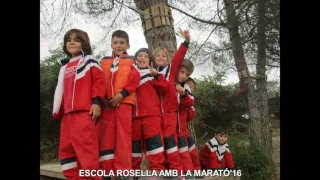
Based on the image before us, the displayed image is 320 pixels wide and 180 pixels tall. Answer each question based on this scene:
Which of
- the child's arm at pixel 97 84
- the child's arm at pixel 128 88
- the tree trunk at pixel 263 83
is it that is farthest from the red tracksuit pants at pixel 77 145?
the tree trunk at pixel 263 83

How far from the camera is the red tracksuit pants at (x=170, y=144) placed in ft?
11.7

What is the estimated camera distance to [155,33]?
12.1 ft

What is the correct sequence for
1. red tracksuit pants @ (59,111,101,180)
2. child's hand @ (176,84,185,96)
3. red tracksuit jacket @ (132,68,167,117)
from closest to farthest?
red tracksuit pants @ (59,111,101,180), red tracksuit jacket @ (132,68,167,117), child's hand @ (176,84,185,96)

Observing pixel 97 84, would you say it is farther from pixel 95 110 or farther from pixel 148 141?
pixel 148 141

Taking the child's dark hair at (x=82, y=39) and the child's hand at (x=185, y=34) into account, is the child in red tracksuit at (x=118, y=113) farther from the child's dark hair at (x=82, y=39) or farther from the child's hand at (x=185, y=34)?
the child's hand at (x=185, y=34)

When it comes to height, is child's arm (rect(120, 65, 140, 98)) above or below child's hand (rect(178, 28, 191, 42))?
below

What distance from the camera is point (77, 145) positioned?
3.42 meters

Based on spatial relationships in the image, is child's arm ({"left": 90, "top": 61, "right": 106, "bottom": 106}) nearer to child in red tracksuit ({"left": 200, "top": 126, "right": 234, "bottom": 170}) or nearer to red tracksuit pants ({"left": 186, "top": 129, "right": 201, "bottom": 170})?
red tracksuit pants ({"left": 186, "top": 129, "right": 201, "bottom": 170})

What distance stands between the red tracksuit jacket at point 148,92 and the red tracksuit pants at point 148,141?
0.07 m

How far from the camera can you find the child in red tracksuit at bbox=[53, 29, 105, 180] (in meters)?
3.43

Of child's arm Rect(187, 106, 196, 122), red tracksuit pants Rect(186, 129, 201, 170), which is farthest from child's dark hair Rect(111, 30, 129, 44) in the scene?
red tracksuit pants Rect(186, 129, 201, 170)

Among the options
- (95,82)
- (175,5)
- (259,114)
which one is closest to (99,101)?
(95,82)

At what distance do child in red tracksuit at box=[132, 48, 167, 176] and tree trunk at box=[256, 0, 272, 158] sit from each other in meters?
0.92
